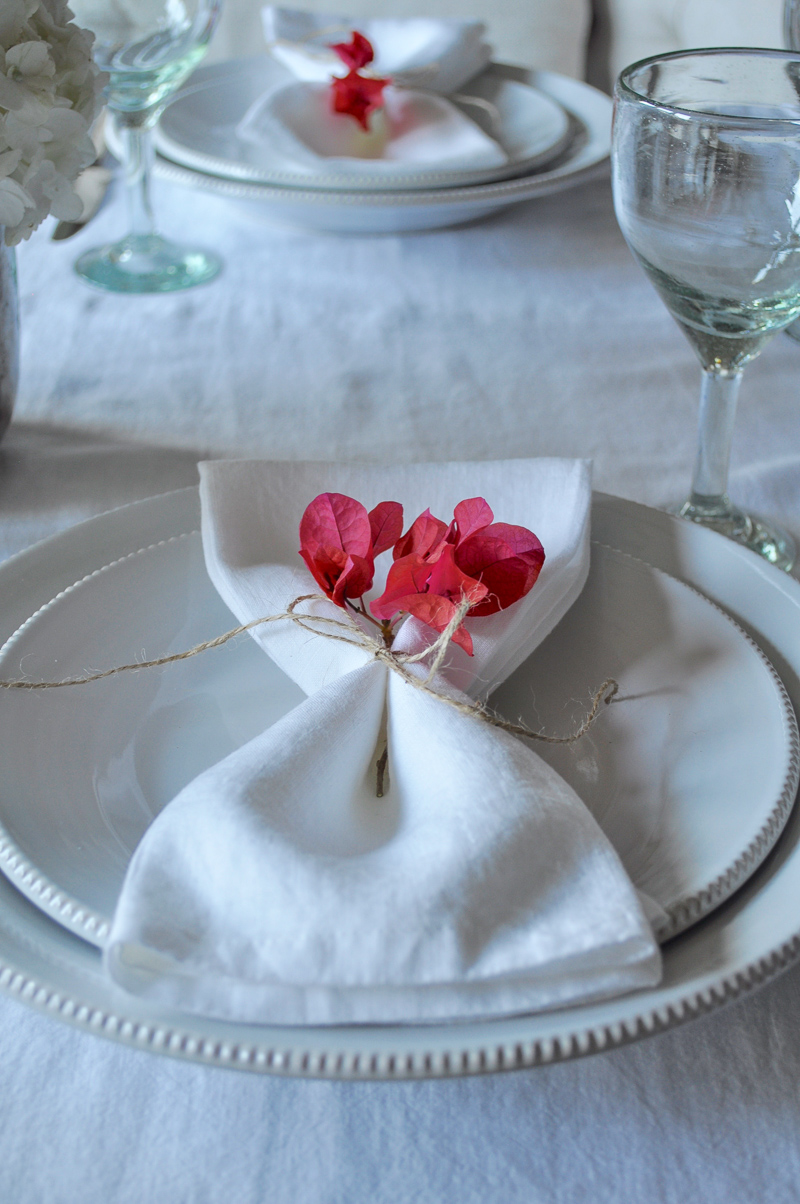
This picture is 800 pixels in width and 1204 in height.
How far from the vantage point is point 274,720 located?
0.39 m

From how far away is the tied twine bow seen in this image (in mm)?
337

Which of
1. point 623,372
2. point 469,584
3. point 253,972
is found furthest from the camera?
point 623,372

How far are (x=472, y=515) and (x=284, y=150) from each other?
51 cm

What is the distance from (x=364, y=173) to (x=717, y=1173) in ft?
2.23

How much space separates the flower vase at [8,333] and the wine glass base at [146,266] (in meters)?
0.20

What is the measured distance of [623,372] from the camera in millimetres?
691

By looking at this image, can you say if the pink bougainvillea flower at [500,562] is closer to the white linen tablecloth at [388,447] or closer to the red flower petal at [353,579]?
the red flower petal at [353,579]

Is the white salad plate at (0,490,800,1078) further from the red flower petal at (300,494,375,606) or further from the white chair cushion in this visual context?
the white chair cushion

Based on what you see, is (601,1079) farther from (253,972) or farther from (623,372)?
(623,372)

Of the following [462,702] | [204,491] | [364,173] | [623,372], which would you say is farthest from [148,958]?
[364,173]

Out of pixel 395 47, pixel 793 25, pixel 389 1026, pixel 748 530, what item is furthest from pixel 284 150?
pixel 389 1026

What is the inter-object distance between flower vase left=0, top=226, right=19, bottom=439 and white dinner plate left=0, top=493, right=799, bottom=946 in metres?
0.21

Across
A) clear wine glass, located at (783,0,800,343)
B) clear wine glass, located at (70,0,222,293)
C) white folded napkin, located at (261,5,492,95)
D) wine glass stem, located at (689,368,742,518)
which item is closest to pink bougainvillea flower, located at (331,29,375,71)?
white folded napkin, located at (261,5,492,95)

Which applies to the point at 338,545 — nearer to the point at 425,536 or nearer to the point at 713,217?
the point at 425,536
